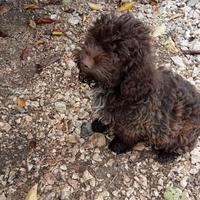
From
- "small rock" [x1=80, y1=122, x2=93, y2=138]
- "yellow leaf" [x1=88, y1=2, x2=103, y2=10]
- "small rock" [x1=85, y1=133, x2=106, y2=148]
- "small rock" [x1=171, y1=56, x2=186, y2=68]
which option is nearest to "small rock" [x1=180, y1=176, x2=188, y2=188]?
"small rock" [x1=85, y1=133, x2=106, y2=148]

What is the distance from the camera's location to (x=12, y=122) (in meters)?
4.86

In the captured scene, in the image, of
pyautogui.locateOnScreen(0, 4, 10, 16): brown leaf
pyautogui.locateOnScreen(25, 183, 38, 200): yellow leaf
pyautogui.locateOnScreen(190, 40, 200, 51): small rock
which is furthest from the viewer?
pyautogui.locateOnScreen(0, 4, 10, 16): brown leaf

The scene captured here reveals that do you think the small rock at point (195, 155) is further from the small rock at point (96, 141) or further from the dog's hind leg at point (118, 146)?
the small rock at point (96, 141)

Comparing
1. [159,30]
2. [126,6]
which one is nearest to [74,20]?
[126,6]

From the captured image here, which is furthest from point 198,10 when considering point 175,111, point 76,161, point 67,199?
point 67,199

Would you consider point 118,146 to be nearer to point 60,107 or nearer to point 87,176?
point 87,176

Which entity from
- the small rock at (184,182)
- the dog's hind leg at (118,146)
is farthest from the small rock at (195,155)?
the dog's hind leg at (118,146)

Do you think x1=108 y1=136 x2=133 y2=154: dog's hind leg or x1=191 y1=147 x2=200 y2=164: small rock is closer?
x1=108 y1=136 x2=133 y2=154: dog's hind leg

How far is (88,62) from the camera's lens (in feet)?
12.1

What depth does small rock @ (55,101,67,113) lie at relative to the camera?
4.97 m

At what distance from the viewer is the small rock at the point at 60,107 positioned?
4.97 metres

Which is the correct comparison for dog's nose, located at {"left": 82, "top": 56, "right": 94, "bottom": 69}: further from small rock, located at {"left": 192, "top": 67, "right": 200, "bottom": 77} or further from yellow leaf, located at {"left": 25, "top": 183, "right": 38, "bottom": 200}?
small rock, located at {"left": 192, "top": 67, "right": 200, "bottom": 77}

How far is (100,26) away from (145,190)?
172 cm

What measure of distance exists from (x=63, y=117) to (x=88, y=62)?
4.42 ft
